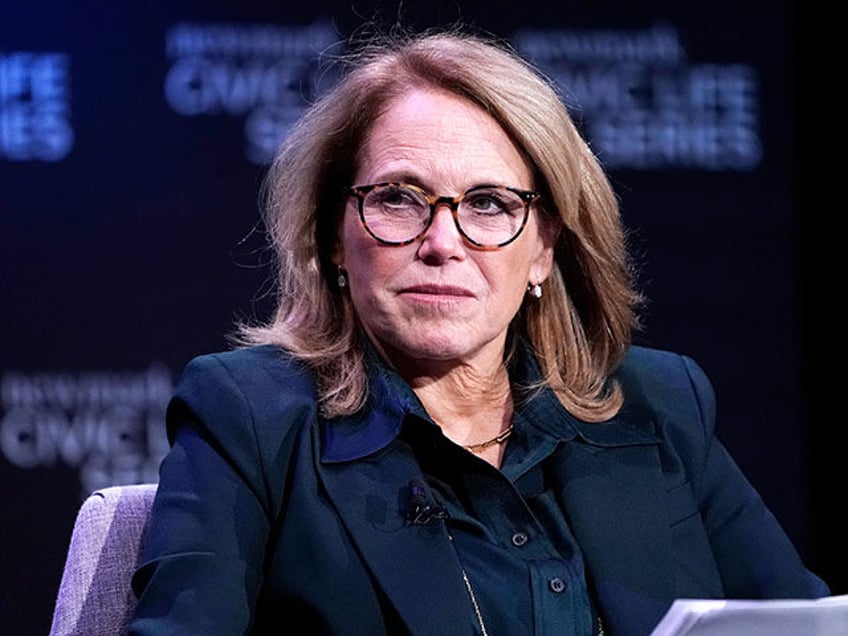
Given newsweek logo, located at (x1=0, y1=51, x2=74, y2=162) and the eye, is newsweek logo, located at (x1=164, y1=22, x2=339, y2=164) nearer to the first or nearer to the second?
newsweek logo, located at (x1=0, y1=51, x2=74, y2=162)

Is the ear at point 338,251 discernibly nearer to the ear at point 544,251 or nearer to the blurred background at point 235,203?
the ear at point 544,251

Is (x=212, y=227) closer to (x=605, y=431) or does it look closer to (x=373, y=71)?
(x=373, y=71)

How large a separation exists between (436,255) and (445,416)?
0.29 meters

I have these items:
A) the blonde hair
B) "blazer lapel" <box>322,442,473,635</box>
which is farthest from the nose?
"blazer lapel" <box>322,442,473,635</box>

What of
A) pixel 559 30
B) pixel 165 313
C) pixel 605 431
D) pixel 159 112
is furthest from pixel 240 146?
pixel 605 431

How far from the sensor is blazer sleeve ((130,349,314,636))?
6.21ft

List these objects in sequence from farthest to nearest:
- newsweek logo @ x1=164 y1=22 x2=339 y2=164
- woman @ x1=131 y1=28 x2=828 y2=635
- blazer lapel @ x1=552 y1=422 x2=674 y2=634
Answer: newsweek logo @ x1=164 y1=22 x2=339 y2=164 → blazer lapel @ x1=552 y1=422 x2=674 y2=634 → woman @ x1=131 y1=28 x2=828 y2=635

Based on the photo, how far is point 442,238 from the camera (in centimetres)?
217

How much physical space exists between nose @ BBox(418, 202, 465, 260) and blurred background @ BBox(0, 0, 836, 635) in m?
1.55

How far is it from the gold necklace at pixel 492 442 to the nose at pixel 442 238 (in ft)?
1.06

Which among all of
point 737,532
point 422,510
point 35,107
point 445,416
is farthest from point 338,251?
point 35,107

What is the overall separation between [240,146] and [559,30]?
3.12 ft

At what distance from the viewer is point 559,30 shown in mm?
3918

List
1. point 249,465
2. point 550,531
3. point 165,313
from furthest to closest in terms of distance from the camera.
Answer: point 165,313 → point 550,531 → point 249,465
